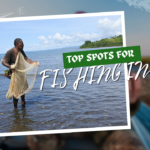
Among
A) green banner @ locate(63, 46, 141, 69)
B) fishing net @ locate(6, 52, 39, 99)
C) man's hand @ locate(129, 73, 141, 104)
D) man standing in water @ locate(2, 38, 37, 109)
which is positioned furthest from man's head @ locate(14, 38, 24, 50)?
man's hand @ locate(129, 73, 141, 104)

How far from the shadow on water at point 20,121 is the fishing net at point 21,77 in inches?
11.7

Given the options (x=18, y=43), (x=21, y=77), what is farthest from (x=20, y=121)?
(x=18, y=43)

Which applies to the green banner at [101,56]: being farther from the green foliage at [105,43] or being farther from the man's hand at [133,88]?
the man's hand at [133,88]

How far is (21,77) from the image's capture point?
2.81m

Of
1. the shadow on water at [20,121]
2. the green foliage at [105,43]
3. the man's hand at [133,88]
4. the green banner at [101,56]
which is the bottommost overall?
the shadow on water at [20,121]

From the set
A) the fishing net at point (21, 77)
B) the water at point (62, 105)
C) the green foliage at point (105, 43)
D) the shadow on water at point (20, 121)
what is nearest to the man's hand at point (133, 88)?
the water at point (62, 105)

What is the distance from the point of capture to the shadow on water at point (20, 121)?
109 inches

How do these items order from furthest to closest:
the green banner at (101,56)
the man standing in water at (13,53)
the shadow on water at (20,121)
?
1. the shadow on water at (20,121)
2. the man standing in water at (13,53)
3. the green banner at (101,56)

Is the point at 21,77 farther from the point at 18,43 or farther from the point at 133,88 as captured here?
the point at 133,88

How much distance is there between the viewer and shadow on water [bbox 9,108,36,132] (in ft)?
9.12

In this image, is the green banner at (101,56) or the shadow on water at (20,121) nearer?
the green banner at (101,56)

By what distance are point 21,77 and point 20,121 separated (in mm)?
705

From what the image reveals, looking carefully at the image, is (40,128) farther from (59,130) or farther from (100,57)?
(100,57)

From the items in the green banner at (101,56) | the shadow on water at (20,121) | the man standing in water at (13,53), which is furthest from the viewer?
the shadow on water at (20,121)
